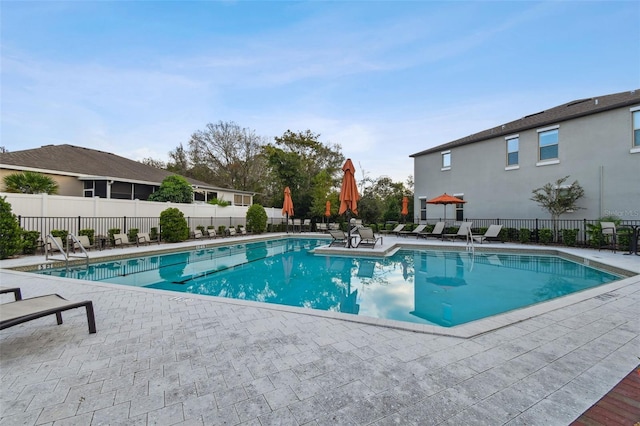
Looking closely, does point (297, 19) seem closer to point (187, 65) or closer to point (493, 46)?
point (187, 65)

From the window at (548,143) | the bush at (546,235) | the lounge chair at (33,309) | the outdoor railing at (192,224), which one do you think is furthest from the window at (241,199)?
the lounge chair at (33,309)

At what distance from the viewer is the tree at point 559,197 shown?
13062 mm

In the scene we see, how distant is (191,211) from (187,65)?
8.28m

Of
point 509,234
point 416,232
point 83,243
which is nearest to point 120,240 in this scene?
point 83,243

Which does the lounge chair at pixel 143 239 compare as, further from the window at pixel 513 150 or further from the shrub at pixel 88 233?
the window at pixel 513 150

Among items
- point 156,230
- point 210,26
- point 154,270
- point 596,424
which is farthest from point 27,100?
point 596,424

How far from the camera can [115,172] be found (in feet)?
61.2

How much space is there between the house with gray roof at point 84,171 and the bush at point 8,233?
6.54 m

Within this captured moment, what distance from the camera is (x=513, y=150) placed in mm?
16172

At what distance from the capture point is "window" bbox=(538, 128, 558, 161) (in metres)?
14.4

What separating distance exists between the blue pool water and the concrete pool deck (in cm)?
170

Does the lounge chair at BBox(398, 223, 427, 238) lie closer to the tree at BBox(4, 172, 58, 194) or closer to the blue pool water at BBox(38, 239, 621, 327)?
the blue pool water at BBox(38, 239, 621, 327)

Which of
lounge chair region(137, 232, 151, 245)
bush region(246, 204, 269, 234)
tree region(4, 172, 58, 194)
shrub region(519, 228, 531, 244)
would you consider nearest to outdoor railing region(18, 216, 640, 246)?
shrub region(519, 228, 531, 244)

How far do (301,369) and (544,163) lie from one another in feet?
56.2
